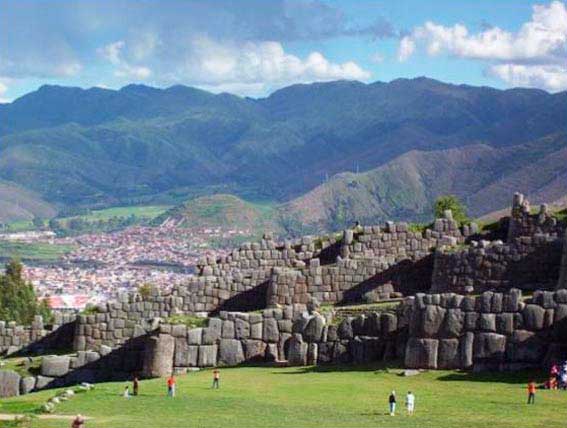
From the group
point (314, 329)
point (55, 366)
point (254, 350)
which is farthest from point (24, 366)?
point (314, 329)

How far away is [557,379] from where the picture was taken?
30.2 meters

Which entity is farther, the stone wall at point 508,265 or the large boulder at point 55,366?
the stone wall at point 508,265

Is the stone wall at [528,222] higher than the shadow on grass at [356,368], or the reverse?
the stone wall at [528,222]

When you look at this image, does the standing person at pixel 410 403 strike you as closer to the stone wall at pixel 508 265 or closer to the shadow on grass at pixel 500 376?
the shadow on grass at pixel 500 376

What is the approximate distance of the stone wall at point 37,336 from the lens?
4753cm

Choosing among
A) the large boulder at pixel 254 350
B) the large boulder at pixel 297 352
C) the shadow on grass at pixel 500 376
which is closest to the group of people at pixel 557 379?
the shadow on grass at pixel 500 376

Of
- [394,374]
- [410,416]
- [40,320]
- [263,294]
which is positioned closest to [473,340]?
[394,374]

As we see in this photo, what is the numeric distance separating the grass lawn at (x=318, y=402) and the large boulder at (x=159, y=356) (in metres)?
2.31

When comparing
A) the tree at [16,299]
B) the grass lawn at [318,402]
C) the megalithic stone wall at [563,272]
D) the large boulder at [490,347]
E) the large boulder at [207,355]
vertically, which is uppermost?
the tree at [16,299]

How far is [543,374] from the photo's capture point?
1237 inches

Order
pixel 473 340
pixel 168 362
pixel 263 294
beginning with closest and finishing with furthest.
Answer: pixel 473 340
pixel 168 362
pixel 263 294

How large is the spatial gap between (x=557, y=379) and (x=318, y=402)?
5.04 metres

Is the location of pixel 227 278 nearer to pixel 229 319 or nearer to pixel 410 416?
pixel 229 319

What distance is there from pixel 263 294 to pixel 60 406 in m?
18.1
